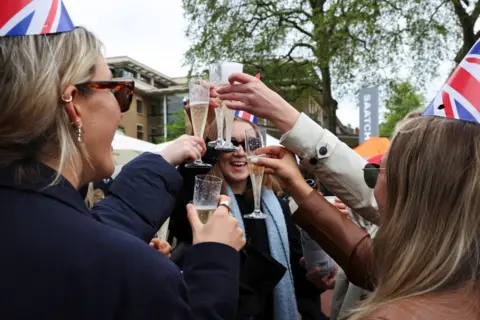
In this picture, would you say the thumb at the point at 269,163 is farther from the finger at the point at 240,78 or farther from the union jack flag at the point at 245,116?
the union jack flag at the point at 245,116

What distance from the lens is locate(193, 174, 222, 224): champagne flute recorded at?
1.92m

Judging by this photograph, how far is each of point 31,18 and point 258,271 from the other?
158 cm

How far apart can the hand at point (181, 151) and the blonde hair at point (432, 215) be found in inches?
34.5

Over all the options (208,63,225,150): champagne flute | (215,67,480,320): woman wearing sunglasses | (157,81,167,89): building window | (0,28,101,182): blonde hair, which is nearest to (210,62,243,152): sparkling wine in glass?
(208,63,225,150): champagne flute

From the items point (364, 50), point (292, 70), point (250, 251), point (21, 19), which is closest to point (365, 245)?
point (250, 251)

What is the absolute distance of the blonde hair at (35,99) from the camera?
112 cm

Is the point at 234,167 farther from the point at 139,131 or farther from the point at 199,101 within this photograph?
the point at 139,131

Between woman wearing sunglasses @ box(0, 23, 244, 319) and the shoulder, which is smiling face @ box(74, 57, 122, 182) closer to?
woman wearing sunglasses @ box(0, 23, 244, 319)

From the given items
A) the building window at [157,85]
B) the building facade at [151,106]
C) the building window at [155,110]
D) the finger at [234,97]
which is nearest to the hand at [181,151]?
the finger at [234,97]

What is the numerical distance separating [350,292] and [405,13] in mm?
15086

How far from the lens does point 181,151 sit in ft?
6.42

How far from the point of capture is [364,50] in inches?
636

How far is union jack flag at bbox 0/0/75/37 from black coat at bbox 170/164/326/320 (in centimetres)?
134

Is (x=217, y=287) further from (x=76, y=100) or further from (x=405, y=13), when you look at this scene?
(x=405, y=13)
